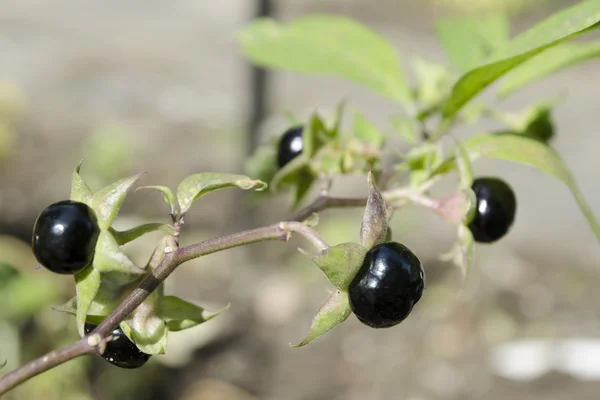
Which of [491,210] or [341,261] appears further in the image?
[491,210]

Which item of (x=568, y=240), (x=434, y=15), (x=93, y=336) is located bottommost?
(x=568, y=240)

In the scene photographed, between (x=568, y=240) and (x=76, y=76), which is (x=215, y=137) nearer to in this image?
(x=76, y=76)

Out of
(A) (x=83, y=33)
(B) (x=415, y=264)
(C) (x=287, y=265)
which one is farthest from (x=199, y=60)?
(B) (x=415, y=264)

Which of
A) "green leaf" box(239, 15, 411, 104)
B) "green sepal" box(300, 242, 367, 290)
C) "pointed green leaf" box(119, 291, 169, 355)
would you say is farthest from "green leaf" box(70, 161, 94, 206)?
"green leaf" box(239, 15, 411, 104)

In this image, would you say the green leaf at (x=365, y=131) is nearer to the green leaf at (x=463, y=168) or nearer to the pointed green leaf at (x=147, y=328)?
the green leaf at (x=463, y=168)

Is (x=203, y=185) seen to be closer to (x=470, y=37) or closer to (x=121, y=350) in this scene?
(x=121, y=350)

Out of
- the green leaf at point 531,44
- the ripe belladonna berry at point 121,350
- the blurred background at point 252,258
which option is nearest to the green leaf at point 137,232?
the ripe belladonna berry at point 121,350

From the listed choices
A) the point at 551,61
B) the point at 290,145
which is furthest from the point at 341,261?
the point at 551,61
